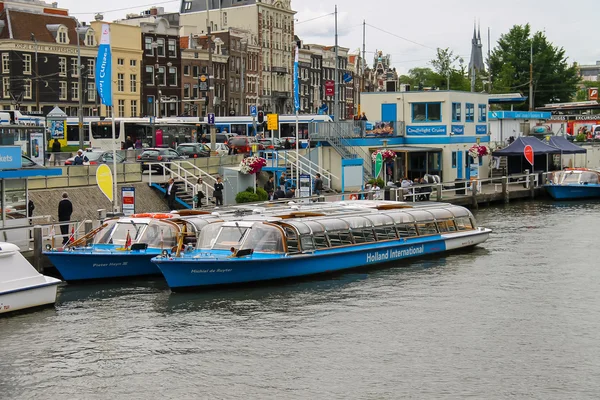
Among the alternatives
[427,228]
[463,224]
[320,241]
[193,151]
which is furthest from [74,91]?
[320,241]

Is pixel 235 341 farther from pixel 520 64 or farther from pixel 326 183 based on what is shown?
pixel 520 64

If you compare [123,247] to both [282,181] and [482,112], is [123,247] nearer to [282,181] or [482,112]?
[282,181]

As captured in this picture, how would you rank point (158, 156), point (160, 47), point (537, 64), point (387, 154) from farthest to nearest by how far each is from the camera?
1. point (537, 64)
2. point (160, 47)
3. point (387, 154)
4. point (158, 156)

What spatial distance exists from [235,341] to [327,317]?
3562 mm

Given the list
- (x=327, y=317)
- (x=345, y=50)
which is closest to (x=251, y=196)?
(x=327, y=317)

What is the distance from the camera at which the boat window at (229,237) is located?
29828 mm

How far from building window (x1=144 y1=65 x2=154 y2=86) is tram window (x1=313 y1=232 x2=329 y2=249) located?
7392 centimetres

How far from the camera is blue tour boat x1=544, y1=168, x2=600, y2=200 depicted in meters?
Result: 62.6

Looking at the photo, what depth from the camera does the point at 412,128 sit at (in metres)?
62.1

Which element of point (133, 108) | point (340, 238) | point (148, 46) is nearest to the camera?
point (340, 238)

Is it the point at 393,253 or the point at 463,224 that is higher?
the point at 463,224

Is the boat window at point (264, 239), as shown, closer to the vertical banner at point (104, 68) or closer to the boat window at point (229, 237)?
the boat window at point (229, 237)

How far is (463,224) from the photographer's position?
39469 millimetres

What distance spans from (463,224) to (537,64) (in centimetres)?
9194
